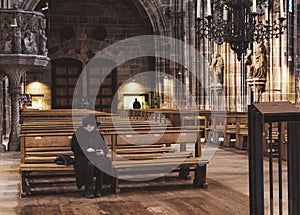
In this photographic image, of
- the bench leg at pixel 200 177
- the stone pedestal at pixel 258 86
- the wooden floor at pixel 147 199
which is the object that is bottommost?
the wooden floor at pixel 147 199

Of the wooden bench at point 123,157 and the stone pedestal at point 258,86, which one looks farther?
the stone pedestal at point 258,86

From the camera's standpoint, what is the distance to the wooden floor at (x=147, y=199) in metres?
5.99

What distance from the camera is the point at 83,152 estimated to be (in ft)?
22.4

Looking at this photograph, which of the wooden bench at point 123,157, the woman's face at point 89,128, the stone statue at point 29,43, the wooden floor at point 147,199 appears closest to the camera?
the wooden floor at point 147,199

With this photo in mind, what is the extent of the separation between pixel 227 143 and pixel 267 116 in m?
10.5

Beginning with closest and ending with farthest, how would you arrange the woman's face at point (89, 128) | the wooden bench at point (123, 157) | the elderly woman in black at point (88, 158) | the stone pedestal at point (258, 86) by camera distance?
1. the elderly woman in black at point (88, 158)
2. the woman's face at point (89, 128)
3. the wooden bench at point (123, 157)
4. the stone pedestal at point (258, 86)

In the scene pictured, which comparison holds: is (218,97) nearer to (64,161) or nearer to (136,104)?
(136,104)

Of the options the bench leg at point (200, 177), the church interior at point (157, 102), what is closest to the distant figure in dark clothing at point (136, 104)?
the church interior at point (157, 102)

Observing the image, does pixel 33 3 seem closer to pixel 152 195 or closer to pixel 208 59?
pixel 208 59

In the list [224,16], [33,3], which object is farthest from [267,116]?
[33,3]

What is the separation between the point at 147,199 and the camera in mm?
6605

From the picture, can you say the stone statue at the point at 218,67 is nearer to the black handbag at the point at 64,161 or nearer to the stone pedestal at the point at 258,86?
the stone pedestal at the point at 258,86

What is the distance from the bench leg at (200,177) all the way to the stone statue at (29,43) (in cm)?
683

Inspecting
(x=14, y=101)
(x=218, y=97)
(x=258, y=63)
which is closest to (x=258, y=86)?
(x=258, y=63)
